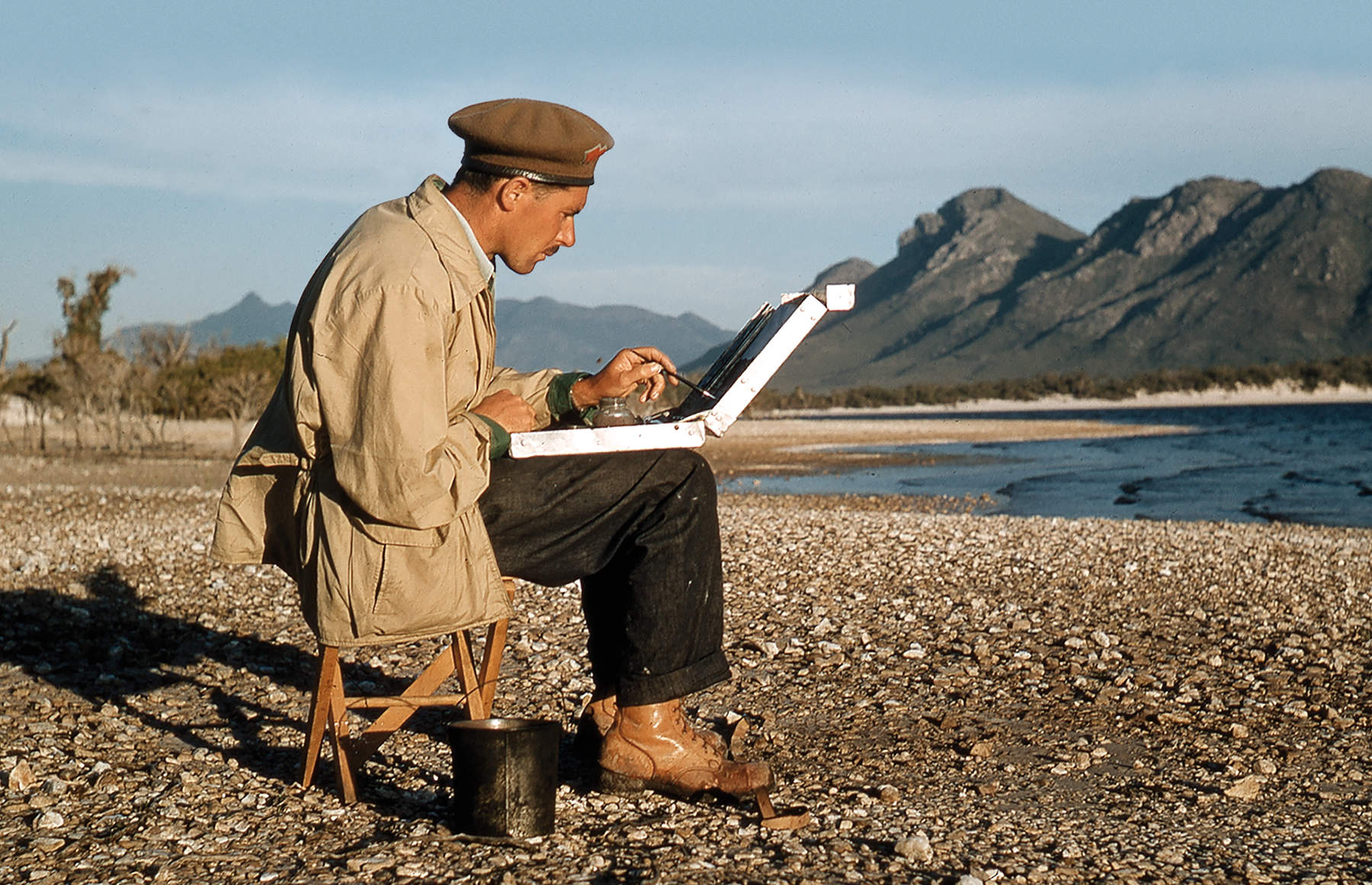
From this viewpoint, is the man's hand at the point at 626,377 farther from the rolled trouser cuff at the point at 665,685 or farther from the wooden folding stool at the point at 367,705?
the rolled trouser cuff at the point at 665,685

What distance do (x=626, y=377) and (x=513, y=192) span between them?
69cm

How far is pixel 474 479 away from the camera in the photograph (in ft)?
11.7

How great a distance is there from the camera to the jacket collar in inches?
Answer: 144

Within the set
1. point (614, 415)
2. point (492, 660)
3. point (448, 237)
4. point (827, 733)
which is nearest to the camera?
point (448, 237)

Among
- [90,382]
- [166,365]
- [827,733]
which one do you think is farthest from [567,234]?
[166,365]

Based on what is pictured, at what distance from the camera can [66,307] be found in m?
54.7

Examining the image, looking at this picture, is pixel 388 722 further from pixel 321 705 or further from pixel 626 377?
pixel 626 377

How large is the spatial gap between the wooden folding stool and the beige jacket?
33cm

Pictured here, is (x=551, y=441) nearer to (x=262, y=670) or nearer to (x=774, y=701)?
(x=774, y=701)

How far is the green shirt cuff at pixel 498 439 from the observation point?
3.74 metres

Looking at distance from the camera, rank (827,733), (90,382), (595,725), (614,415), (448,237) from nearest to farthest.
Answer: (448,237) < (614,415) < (595,725) < (827,733) < (90,382)

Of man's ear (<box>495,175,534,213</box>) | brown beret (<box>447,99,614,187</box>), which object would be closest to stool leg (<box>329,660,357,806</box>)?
man's ear (<box>495,175,534,213</box>)

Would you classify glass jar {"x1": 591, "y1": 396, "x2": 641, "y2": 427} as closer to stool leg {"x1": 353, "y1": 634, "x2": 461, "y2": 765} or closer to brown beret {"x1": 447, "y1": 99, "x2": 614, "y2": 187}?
brown beret {"x1": 447, "y1": 99, "x2": 614, "y2": 187}

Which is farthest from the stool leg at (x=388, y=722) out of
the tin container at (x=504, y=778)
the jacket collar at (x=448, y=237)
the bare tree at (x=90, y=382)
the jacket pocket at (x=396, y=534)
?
the bare tree at (x=90, y=382)
